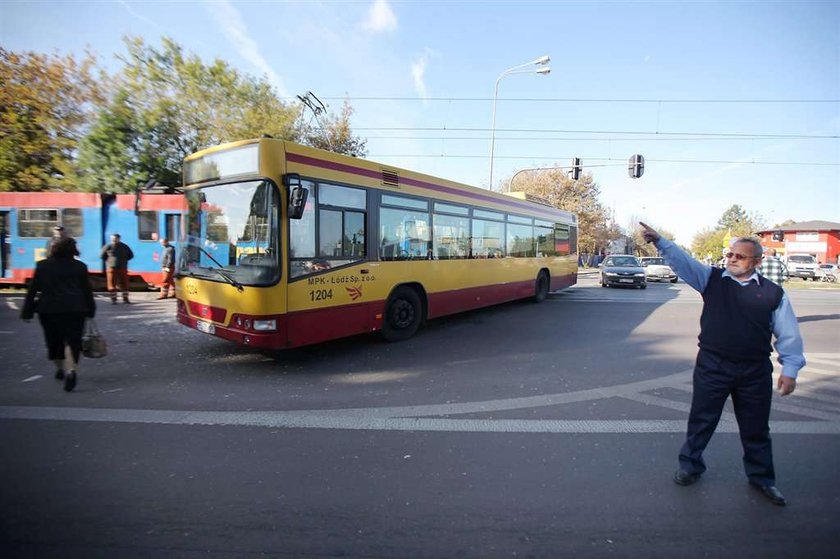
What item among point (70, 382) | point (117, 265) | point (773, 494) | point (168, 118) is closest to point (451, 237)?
point (70, 382)

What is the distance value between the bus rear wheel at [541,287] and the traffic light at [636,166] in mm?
7446

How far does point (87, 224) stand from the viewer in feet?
46.0

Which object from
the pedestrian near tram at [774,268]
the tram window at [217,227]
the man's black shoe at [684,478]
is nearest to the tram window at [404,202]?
the tram window at [217,227]

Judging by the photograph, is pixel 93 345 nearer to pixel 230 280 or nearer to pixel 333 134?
pixel 230 280

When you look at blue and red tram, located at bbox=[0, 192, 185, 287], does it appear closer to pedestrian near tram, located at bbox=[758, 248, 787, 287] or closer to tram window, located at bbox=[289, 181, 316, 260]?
tram window, located at bbox=[289, 181, 316, 260]

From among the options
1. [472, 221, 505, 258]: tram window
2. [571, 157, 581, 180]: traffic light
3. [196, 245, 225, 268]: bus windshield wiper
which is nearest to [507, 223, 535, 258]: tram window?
[472, 221, 505, 258]: tram window

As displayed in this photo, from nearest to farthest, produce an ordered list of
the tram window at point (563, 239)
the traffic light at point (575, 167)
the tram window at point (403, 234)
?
the tram window at point (403, 234) < the tram window at point (563, 239) < the traffic light at point (575, 167)

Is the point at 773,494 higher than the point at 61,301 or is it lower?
lower

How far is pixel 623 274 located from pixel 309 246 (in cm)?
1818

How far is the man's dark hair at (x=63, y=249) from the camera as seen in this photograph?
506cm

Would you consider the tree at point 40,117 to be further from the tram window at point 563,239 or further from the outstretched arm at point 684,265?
the outstretched arm at point 684,265

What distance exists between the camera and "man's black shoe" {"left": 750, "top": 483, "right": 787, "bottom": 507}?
9.68 feet

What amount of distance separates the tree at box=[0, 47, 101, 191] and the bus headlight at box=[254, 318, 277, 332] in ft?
70.8

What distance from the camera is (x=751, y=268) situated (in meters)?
2.97
